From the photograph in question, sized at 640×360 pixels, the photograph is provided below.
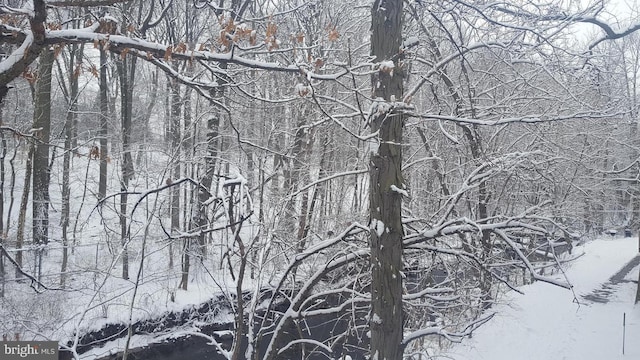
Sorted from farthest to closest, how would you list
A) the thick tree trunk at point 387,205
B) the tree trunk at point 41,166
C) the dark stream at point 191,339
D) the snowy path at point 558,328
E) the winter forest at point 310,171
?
the tree trunk at point 41,166, the snowy path at point 558,328, the dark stream at point 191,339, the thick tree trunk at point 387,205, the winter forest at point 310,171

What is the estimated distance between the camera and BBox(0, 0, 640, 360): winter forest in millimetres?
4133

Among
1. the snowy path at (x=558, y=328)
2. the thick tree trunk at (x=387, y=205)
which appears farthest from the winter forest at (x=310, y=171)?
the snowy path at (x=558, y=328)

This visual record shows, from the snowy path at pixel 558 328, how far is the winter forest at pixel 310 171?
1551 millimetres

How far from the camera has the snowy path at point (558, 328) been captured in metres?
11.3

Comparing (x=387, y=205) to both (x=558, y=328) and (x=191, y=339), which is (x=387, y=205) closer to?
(x=191, y=339)

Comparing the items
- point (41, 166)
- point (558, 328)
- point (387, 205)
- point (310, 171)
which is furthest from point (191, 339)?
point (558, 328)

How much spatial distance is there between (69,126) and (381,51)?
15.7 metres

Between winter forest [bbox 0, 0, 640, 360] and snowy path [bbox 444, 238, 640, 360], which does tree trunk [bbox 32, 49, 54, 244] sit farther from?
snowy path [bbox 444, 238, 640, 360]

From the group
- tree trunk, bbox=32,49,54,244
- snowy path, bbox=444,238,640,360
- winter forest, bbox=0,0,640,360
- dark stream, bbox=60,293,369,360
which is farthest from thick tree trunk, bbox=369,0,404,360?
tree trunk, bbox=32,49,54,244

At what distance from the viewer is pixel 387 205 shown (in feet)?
15.6

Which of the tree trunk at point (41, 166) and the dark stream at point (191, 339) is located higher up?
the tree trunk at point (41, 166)

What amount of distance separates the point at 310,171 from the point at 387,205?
850cm

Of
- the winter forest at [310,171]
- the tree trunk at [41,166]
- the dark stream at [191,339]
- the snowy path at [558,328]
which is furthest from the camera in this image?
the tree trunk at [41,166]

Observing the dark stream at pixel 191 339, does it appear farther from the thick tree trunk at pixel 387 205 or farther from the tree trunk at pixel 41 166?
the thick tree trunk at pixel 387 205
